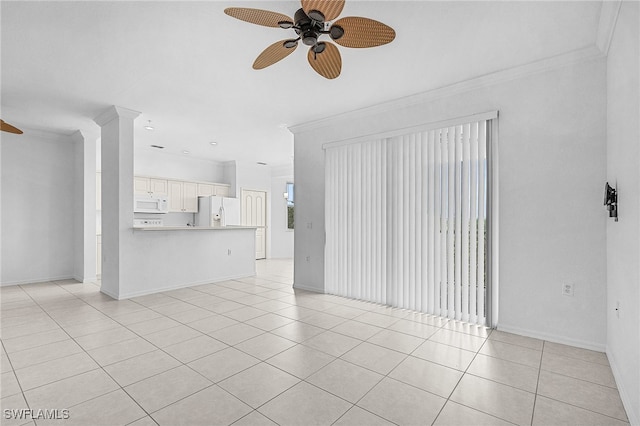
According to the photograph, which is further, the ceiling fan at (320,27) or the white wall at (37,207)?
the white wall at (37,207)

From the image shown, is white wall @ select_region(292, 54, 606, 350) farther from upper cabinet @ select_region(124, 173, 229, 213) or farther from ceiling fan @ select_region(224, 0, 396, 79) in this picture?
upper cabinet @ select_region(124, 173, 229, 213)

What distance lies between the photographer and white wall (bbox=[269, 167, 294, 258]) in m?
9.49

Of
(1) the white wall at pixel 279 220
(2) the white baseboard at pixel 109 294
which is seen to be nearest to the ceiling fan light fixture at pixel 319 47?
(2) the white baseboard at pixel 109 294

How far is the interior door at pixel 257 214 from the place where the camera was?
882 cm

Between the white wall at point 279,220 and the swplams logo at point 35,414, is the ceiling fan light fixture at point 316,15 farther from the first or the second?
the white wall at point 279,220

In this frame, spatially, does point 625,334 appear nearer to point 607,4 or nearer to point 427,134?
point 607,4

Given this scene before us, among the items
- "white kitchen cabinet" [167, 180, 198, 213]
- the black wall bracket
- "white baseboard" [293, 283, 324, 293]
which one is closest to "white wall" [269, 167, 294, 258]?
"white kitchen cabinet" [167, 180, 198, 213]

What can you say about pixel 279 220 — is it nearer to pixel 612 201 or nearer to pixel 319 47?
pixel 319 47

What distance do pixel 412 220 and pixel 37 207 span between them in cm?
642

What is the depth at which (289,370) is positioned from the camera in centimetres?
246

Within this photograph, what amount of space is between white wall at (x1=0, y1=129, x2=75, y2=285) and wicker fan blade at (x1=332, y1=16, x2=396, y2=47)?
20.5 feet

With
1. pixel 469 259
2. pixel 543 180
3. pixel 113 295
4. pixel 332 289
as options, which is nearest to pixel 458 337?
pixel 469 259

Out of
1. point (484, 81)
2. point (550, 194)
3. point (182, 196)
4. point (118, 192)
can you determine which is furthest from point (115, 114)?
point (550, 194)

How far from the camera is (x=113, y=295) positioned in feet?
15.3
